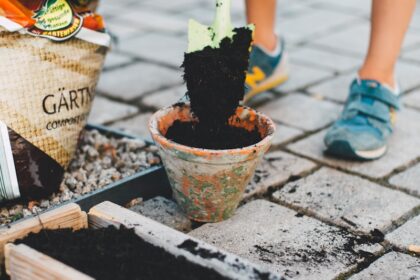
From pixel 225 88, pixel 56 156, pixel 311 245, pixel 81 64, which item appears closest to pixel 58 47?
pixel 81 64

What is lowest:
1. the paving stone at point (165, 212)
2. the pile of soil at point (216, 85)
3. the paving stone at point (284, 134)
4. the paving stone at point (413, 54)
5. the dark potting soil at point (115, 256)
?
the paving stone at point (413, 54)

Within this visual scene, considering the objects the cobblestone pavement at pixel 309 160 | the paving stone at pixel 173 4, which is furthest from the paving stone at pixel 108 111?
the paving stone at pixel 173 4

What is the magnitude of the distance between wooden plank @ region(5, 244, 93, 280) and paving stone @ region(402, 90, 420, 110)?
6.41 ft

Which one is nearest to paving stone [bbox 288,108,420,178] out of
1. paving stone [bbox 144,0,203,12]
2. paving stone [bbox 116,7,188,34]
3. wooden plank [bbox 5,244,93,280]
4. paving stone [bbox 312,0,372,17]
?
wooden plank [bbox 5,244,93,280]

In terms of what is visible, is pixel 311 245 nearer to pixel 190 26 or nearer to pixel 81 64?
pixel 190 26

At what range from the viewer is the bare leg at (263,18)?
2652 mm

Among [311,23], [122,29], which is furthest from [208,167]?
[311,23]

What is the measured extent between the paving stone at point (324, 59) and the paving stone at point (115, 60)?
0.91 metres

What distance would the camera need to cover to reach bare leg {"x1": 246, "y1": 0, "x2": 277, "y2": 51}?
265 centimetres

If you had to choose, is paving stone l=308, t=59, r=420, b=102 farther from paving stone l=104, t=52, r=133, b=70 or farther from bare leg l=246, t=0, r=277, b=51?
paving stone l=104, t=52, r=133, b=70

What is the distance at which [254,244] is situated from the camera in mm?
1717

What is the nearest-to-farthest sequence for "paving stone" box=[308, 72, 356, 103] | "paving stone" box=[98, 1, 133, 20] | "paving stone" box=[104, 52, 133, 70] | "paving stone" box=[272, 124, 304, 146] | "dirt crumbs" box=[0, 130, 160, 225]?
1. "dirt crumbs" box=[0, 130, 160, 225]
2. "paving stone" box=[272, 124, 304, 146]
3. "paving stone" box=[308, 72, 356, 103]
4. "paving stone" box=[104, 52, 133, 70]
5. "paving stone" box=[98, 1, 133, 20]

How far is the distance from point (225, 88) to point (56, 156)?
22.3 inches

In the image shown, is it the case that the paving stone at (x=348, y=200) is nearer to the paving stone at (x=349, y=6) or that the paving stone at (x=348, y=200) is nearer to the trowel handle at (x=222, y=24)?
the trowel handle at (x=222, y=24)
